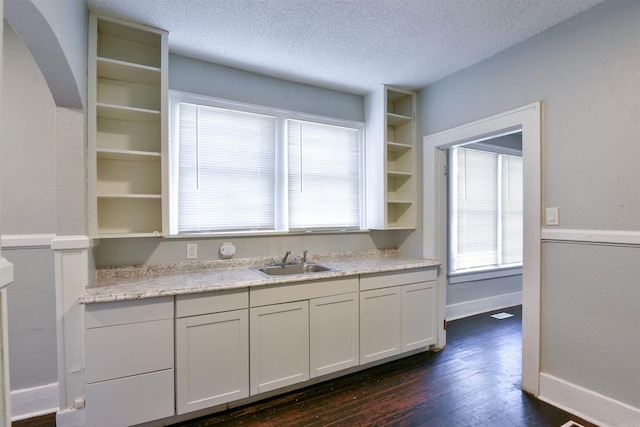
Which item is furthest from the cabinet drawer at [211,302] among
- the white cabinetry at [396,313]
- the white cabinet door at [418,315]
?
the white cabinet door at [418,315]

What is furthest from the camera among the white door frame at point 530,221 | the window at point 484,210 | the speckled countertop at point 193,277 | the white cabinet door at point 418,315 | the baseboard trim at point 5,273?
the window at point 484,210

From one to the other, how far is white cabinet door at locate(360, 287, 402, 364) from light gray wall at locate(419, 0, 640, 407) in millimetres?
1062

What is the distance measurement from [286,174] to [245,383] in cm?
177

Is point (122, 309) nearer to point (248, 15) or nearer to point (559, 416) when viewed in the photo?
point (248, 15)

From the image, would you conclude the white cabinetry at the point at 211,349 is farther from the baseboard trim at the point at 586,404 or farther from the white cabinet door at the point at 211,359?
the baseboard trim at the point at 586,404

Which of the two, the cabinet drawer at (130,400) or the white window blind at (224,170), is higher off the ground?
the white window blind at (224,170)

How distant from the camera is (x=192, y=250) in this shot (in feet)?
8.42

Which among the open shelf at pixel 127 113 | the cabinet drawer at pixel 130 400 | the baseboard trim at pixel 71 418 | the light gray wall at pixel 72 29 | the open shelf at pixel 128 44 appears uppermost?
the open shelf at pixel 128 44

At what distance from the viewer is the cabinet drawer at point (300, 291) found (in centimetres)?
219

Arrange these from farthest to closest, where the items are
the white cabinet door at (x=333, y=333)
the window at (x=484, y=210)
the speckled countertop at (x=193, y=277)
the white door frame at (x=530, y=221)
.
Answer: the window at (x=484, y=210)
the white cabinet door at (x=333, y=333)
the white door frame at (x=530, y=221)
the speckled countertop at (x=193, y=277)

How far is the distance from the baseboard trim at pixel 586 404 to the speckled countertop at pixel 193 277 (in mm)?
1193

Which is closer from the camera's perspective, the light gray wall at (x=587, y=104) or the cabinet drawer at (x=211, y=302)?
the light gray wall at (x=587, y=104)

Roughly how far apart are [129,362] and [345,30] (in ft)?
8.40

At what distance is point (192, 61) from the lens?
261cm
